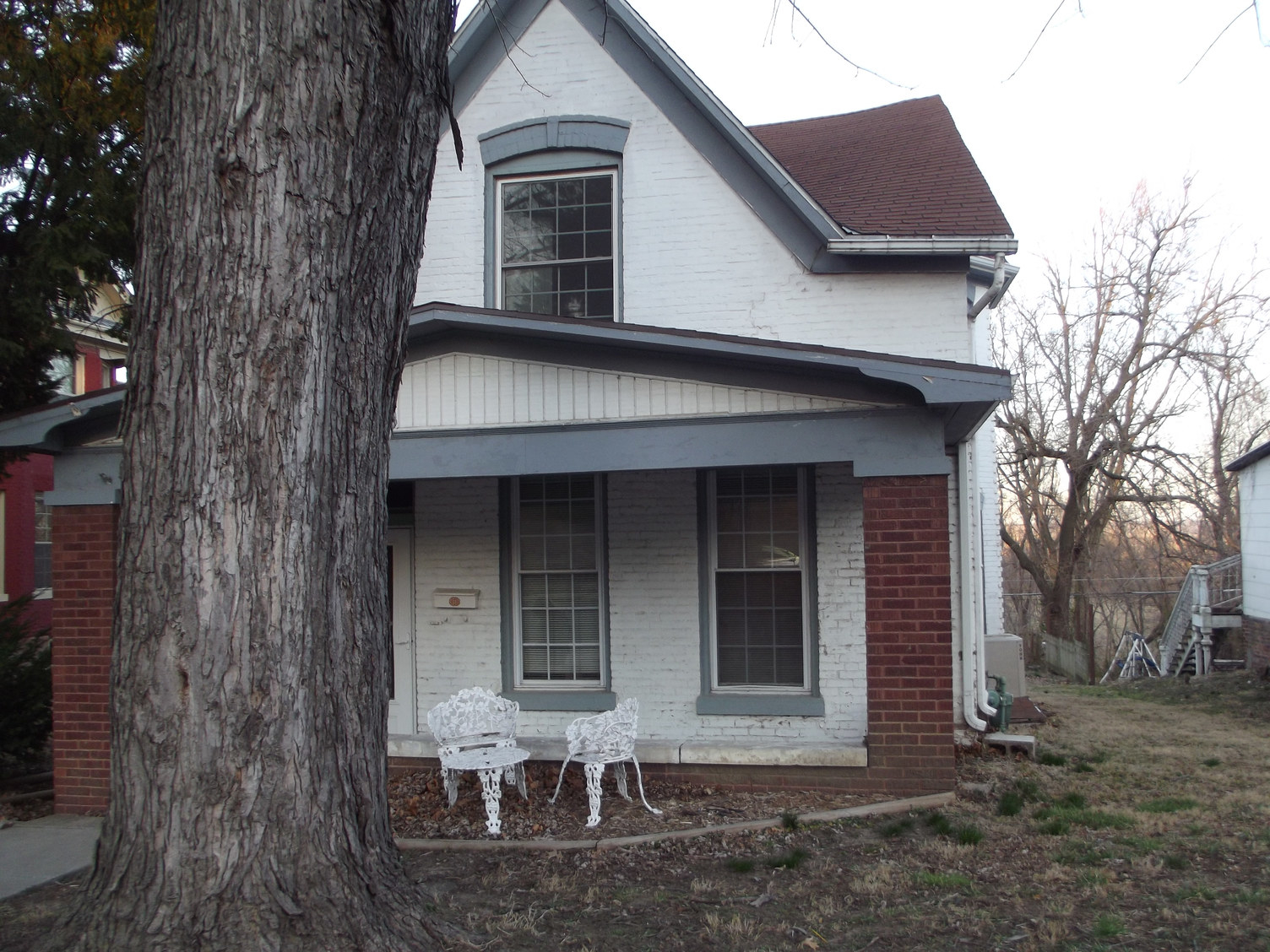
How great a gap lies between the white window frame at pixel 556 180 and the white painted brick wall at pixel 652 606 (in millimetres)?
1755

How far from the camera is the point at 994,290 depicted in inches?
358

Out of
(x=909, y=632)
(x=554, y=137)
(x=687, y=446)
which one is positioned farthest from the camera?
(x=554, y=137)

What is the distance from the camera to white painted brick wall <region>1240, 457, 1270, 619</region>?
17.8 meters

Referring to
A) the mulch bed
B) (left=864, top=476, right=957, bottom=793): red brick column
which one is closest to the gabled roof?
(left=864, top=476, right=957, bottom=793): red brick column

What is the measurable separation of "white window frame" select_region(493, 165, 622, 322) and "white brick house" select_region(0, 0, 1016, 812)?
32 mm

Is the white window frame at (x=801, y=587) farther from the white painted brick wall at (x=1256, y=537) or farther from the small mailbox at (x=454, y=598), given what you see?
the white painted brick wall at (x=1256, y=537)

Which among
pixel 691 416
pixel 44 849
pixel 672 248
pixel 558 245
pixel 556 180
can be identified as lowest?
pixel 44 849

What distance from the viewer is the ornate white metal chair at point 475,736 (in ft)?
24.0

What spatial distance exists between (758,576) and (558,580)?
5.69 ft

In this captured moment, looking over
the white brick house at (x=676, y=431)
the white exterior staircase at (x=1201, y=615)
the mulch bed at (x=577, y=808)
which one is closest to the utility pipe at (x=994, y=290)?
the white brick house at (x=676, y=431)

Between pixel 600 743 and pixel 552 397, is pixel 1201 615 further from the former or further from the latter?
pixel 552 397

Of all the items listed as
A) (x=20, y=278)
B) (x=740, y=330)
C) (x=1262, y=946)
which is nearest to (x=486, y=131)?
(x=740, y=330)

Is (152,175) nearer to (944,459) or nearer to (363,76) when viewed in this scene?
(363,76)

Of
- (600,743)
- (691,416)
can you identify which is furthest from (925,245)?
(600,743)
